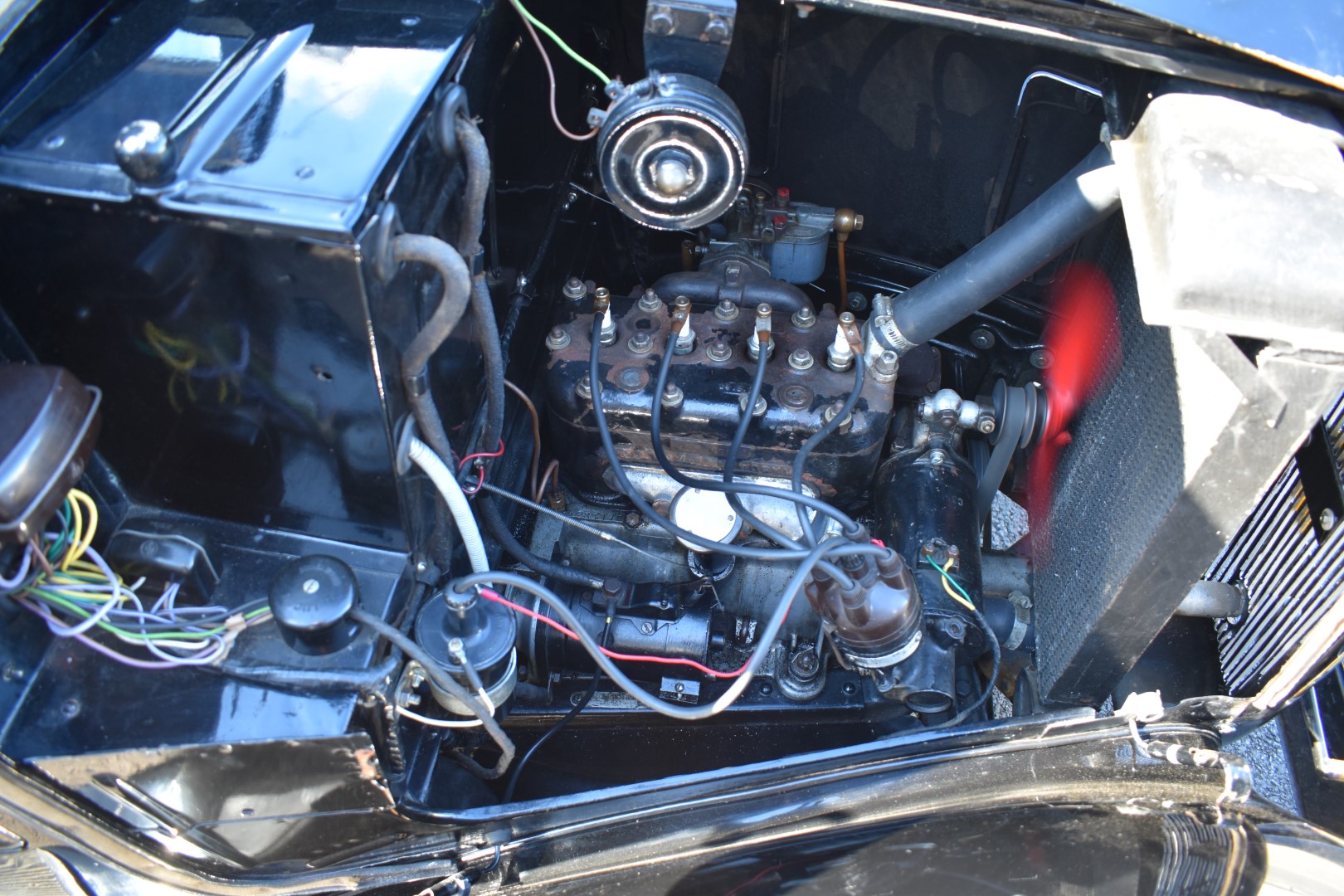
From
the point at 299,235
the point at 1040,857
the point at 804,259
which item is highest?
the point at 299,235

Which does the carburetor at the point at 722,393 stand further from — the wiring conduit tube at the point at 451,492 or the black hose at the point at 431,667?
the black hose at the point at 431,667

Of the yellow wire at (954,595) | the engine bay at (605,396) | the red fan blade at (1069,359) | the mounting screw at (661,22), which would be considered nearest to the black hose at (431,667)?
the engine bay at (605,396)

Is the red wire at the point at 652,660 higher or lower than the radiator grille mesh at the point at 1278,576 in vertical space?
lower

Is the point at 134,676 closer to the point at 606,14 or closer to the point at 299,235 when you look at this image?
the point at 299,235

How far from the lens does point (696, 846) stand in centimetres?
139

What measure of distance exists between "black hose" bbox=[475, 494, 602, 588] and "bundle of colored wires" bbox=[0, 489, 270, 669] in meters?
0.45

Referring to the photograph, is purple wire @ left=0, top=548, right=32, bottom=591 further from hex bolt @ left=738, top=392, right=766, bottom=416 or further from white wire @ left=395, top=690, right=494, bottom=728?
hex bolt @ left=738, top=392, right=766, bottom=416

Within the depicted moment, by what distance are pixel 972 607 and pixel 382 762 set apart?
0.99m

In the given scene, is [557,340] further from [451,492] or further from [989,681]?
[989,681]

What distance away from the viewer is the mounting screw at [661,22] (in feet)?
4.50

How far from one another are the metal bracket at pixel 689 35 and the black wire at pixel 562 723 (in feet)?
3.05

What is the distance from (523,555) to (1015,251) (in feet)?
3.20

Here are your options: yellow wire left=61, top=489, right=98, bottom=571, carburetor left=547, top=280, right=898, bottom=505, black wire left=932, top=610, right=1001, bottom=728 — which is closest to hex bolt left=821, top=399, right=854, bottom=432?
carburetor left=547, top=280, right=898, bottom=505

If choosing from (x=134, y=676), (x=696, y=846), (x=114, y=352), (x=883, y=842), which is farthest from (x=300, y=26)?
(x=883, y=842)
